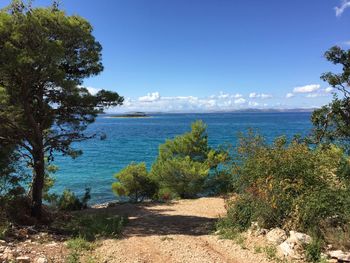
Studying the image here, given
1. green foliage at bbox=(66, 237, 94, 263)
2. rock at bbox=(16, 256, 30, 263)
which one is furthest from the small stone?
rock at bbox=(16, 256, 30, 263)

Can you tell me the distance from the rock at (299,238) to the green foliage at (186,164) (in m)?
10.2

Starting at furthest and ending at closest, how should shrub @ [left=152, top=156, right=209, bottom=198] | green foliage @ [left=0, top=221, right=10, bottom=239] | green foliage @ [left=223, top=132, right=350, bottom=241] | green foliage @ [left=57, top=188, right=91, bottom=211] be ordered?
shrub @ [left=152, top=156, right=209, bottom=198], green foliage @ [left=57, top=188, right=91, bottom=211], green foliage @ [left=0, top=221, right=10, bottom=239], green foliage @ [left=223, top=132, right=350, bottom=241]

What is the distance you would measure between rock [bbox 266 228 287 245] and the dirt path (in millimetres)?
600

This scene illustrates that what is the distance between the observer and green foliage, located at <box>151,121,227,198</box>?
18.1 metres

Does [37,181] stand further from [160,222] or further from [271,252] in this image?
[271,252]

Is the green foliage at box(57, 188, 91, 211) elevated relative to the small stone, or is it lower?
lower

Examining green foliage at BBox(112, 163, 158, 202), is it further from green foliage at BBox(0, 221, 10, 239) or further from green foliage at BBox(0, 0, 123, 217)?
green foliage at BBox(0, 221, 10, 239)

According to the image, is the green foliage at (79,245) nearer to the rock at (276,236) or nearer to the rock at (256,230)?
the rock at (256,230)

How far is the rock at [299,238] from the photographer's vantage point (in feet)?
24.5

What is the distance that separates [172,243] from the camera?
9039 mm

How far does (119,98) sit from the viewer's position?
43.1 ft

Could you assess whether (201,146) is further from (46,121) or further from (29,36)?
(29,36)

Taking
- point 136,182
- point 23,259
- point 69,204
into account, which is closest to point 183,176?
point 136,182

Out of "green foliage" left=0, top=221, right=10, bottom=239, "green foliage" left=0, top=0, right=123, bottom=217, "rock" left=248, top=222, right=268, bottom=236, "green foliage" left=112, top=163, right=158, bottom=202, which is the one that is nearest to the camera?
"rock" left=248, top=222, right=268, bottom=236
